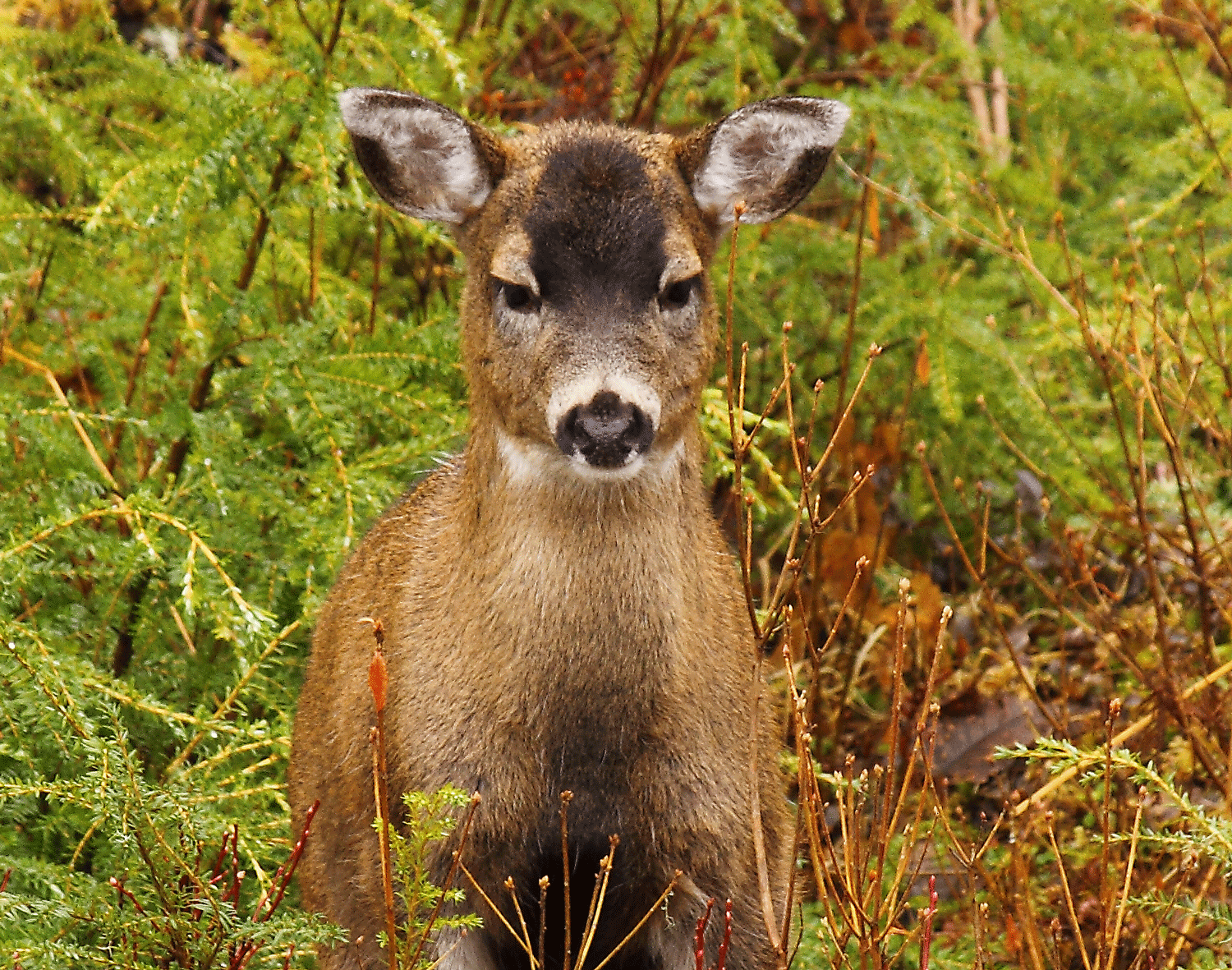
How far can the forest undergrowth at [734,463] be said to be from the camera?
12.8ft

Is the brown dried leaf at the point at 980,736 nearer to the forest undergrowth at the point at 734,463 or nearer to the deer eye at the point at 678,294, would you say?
the forest undergrowth at the point at 734,463

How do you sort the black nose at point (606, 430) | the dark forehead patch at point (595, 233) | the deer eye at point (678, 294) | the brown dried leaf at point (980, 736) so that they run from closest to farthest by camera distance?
the black nose at point (606, 430) → the dark forehead patch at point (595, 233) → the deer eye at point (678, 294) → the brown dried leaf at point (980, 736)

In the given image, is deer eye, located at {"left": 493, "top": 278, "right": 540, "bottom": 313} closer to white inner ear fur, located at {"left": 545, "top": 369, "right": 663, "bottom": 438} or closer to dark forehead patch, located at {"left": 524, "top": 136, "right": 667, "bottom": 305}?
dark forehead patch, located at {"left": 524, "top": 136, "right": 667, "bottom": 305}

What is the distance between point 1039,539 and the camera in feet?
23.2

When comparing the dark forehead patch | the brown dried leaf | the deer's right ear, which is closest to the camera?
the dark forehead patch

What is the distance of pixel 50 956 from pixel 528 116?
16.3ft

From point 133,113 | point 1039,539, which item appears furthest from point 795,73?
point 133,113

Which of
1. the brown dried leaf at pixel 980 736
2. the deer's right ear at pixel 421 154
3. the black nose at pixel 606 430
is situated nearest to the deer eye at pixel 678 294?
the black nose at pixel 606 430

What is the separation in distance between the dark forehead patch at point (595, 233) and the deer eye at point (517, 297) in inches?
2.0

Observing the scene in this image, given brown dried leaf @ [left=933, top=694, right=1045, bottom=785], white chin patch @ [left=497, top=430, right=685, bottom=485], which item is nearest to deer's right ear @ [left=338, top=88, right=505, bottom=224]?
white chin patch @ [left=497, top=430, right=685, bottom=485]

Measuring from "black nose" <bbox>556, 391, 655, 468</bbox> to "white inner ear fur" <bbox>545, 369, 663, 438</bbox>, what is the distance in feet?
0.05

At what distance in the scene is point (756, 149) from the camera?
13.9ft

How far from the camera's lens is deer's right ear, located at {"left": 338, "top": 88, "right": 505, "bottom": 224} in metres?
4.08

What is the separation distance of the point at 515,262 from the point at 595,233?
207 millimetres
